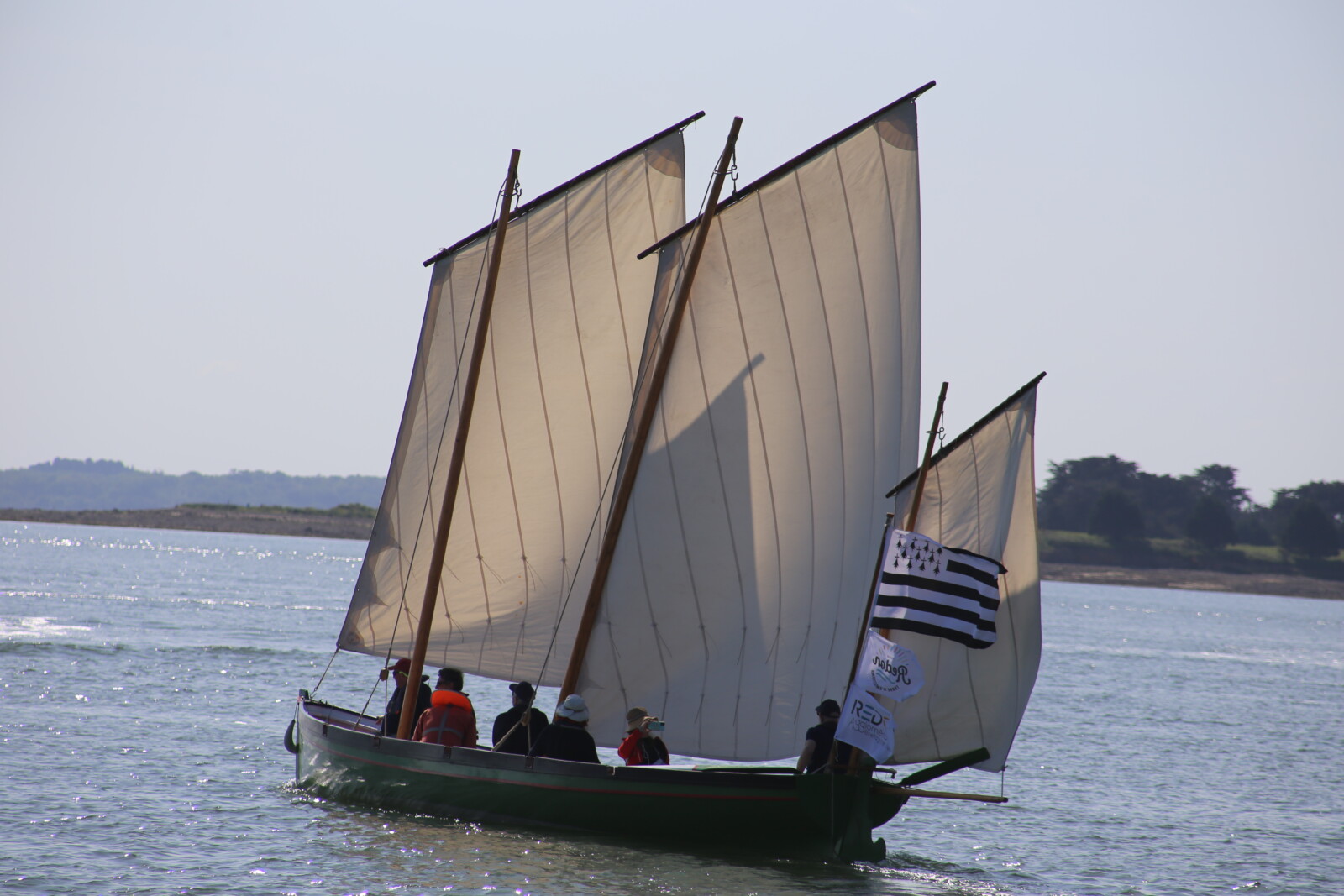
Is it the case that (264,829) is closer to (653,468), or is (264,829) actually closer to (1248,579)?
(653,468)

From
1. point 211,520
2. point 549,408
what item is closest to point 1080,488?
point 211,520

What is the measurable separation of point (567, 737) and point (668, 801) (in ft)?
5.89

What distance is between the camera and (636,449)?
18.3 meters

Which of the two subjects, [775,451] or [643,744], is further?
[775,451]

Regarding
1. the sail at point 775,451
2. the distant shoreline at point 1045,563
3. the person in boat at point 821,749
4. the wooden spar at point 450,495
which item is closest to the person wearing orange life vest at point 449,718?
the wooden spar at point 450,495

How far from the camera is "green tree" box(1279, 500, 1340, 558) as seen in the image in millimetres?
156500

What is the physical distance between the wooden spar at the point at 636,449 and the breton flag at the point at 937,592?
388 cm

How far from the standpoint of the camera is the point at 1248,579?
156625mm

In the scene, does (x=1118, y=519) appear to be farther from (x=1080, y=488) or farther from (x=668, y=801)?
(x=668, y=801)

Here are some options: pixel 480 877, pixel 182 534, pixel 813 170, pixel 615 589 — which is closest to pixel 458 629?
pixel 615 589

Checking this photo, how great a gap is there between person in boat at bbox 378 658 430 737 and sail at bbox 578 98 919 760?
3.72 metres

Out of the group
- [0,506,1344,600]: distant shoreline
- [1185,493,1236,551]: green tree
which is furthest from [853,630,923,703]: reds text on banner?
[1185,493,1236,551]: green tree

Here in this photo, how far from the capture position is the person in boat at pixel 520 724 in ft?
59.0

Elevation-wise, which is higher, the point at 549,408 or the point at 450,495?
the point at 549,408
